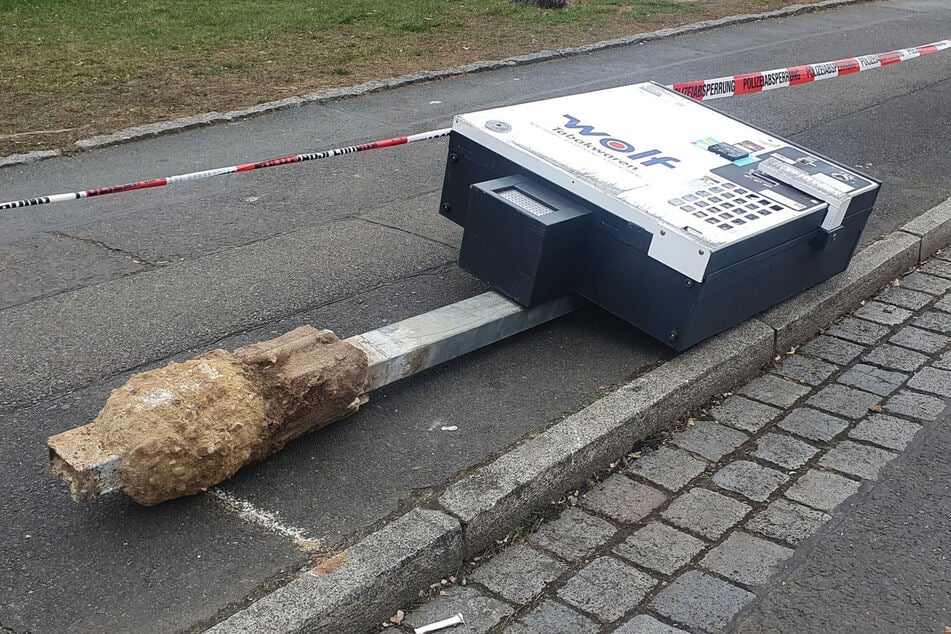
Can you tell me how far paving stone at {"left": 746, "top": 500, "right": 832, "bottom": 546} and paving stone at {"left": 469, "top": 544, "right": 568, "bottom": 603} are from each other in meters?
0.86

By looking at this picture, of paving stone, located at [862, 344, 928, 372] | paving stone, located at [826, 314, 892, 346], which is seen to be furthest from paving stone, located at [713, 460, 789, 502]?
paving stone, located at [826, 314, 892, 346]

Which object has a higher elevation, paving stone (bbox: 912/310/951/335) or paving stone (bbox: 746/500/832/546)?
paving stone (bbox: 912/310/951/335)

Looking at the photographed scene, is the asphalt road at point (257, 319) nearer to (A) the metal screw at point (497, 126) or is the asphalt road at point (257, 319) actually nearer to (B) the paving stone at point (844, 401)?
(B) the paving stone at point (844, 401)

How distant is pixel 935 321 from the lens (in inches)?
215

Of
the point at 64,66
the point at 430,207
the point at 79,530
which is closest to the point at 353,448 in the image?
the point at 79,530

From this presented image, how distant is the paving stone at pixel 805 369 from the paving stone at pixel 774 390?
7 cm

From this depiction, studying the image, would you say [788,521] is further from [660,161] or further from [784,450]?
[660,161]

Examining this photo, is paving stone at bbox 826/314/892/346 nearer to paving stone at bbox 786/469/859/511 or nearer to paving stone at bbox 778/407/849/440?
paving stone at bbox 778/407/849/440

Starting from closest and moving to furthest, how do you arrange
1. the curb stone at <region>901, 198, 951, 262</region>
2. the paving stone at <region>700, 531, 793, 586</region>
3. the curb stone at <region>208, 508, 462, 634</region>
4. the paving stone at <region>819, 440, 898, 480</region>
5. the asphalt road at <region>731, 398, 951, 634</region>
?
the curb stone at <region>208, 508, 462, 634</region>, the asphalt road at <region>731, 398, 951, 634</region>, the paving stone at <region>700, 531, 793, 586</region>, the paving stone at <region>819, 440, 898, 480</region>, the curb stone at <region>901, 198, 951, 262</region>

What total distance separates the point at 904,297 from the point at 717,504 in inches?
107

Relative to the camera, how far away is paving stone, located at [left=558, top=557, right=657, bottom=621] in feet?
10.6

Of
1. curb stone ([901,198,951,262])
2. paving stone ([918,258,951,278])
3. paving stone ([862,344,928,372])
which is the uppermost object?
curb stone ([901,198,951,262])

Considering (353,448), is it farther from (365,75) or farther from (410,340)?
(365,75)

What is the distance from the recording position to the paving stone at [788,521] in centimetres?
363
